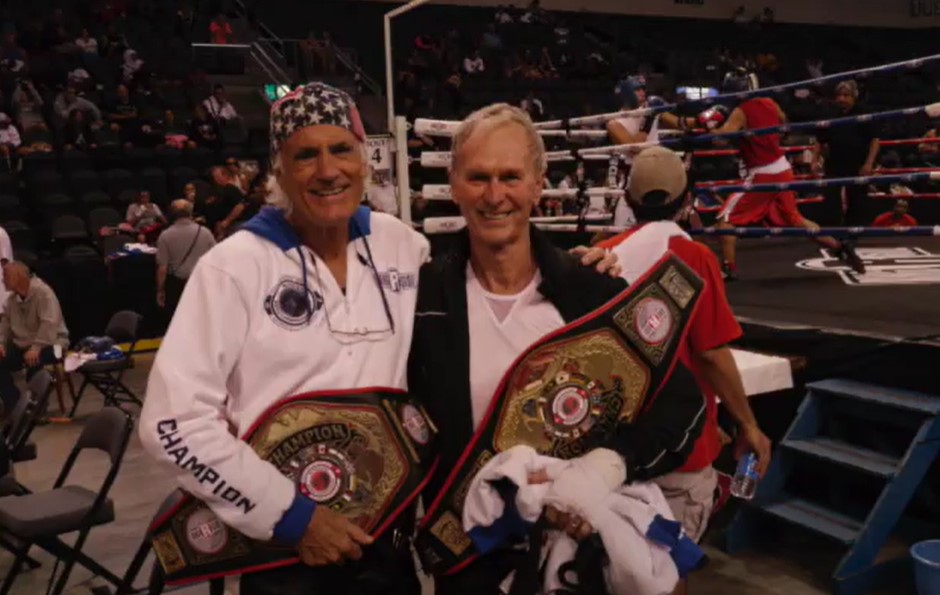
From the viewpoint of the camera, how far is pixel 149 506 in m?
4.23

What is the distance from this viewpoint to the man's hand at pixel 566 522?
1.31 meters

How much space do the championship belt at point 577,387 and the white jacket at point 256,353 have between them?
20 centimetres

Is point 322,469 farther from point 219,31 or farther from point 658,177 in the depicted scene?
point 219,31

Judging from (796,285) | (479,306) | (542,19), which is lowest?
(796,285)

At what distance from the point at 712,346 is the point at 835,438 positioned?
4.48 ft


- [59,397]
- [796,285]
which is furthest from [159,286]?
[796,285]

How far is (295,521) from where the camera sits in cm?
135

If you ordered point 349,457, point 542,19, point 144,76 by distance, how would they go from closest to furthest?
point 349,457
point 144,76
point 542,19

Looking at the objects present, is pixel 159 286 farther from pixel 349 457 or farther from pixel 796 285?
pixel 349 457

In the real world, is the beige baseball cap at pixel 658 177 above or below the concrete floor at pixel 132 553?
above

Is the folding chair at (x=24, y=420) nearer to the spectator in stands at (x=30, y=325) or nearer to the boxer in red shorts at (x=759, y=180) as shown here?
the spectator in stands at (x=30, y=325)

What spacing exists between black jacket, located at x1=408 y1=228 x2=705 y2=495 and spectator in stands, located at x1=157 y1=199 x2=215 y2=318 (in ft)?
20.2

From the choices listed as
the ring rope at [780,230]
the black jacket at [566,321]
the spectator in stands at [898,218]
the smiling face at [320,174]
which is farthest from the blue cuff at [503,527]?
the spectator in stands at [898,218]

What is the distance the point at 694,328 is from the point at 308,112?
48.0 inches
